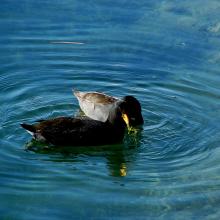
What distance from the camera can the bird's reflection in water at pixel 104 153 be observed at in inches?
348

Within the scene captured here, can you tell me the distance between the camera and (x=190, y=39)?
12898 mm

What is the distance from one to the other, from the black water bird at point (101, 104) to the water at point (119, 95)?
222 millimetres

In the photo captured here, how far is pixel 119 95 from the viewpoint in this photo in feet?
36.0

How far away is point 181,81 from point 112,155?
2.68 metres

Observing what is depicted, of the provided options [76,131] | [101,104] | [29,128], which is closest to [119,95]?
[101,104]

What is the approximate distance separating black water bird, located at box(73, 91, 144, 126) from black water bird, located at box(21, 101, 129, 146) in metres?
0.32

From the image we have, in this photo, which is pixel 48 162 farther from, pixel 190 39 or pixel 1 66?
pixel 190 39

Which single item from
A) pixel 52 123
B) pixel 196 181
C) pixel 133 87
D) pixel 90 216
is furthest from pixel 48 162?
pixel 133 87

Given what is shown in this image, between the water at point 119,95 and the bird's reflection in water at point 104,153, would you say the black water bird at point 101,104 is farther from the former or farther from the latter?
the bird's reflection in water at point 104,153

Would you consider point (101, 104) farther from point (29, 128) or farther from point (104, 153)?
point (29, 128)

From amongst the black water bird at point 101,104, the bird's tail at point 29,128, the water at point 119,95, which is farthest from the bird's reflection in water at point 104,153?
the black water bird at point 101,104

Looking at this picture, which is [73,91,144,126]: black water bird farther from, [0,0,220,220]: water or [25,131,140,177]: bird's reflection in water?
[25,131,140,177]: bird's reflection in water

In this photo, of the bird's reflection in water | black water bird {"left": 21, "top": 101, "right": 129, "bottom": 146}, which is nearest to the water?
the bird's reflection in water

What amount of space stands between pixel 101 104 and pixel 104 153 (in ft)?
3.85
